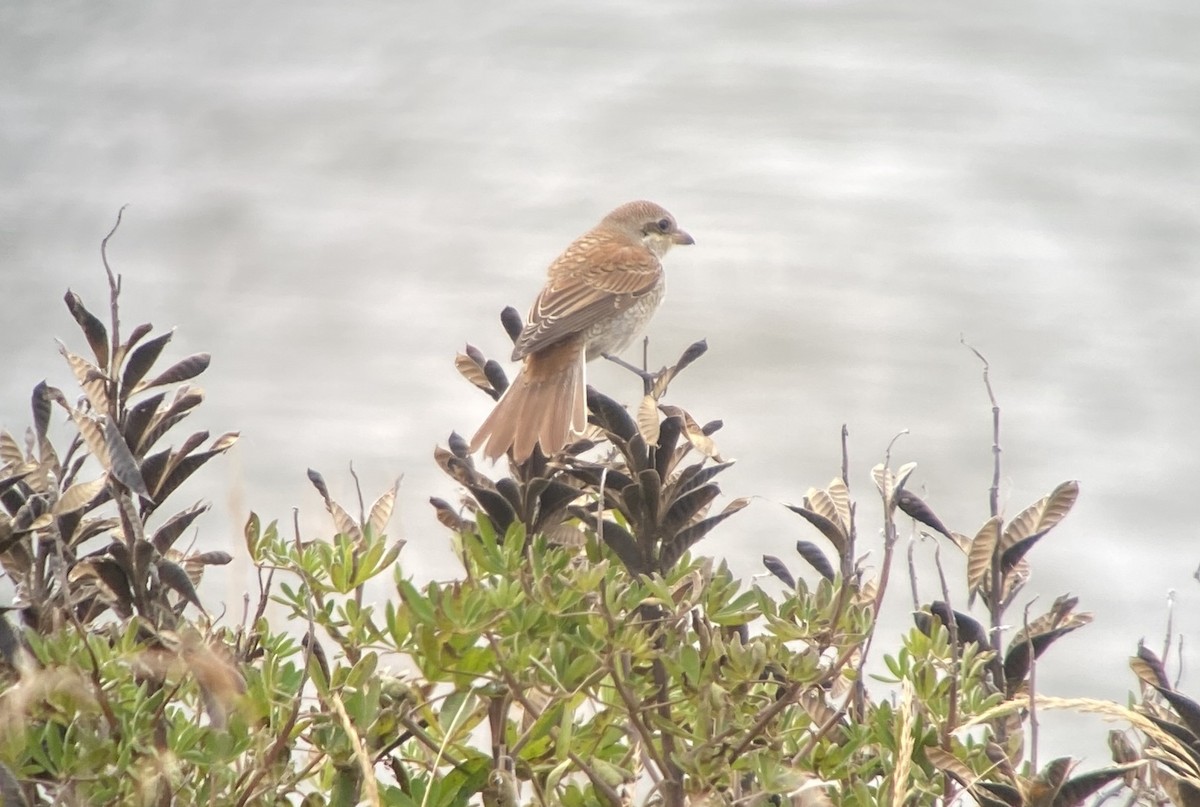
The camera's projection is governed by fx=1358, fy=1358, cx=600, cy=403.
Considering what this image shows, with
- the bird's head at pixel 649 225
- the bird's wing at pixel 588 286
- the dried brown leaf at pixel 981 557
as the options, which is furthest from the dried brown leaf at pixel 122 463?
the bird's head at pixel 649 225

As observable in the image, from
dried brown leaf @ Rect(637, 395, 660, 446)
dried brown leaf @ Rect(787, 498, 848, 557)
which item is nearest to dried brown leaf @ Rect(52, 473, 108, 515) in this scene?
dried brown leaf @ Rect(637, 395, 660, 446)

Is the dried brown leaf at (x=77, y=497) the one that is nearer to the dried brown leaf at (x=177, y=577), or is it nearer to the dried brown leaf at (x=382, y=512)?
the dried brown leaf at (x=177, y=577)

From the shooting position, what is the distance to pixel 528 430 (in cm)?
232

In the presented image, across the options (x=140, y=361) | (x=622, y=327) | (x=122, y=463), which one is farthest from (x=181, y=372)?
(x=622, y=327)

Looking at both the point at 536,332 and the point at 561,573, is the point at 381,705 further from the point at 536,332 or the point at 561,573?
the point at 536,332

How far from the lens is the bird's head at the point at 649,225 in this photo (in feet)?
18.0

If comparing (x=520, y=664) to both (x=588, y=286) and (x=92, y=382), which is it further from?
(x=588, y=286)

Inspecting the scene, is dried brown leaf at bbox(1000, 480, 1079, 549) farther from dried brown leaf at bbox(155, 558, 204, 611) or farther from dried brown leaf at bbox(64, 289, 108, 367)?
dried brown leaf at bbox(64, 289, 108, 367)

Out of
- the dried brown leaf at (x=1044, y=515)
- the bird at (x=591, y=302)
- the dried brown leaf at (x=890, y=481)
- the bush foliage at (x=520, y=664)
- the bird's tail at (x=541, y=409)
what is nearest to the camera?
the bush foliage at (x=520, y=664)

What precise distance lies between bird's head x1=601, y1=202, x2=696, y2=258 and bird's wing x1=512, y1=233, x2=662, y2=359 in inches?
2.7

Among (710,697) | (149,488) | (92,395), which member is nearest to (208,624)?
(149,488)

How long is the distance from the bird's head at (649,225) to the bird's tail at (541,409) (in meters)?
1.13

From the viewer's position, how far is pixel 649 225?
5.55 meters

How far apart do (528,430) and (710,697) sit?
1010 mm
